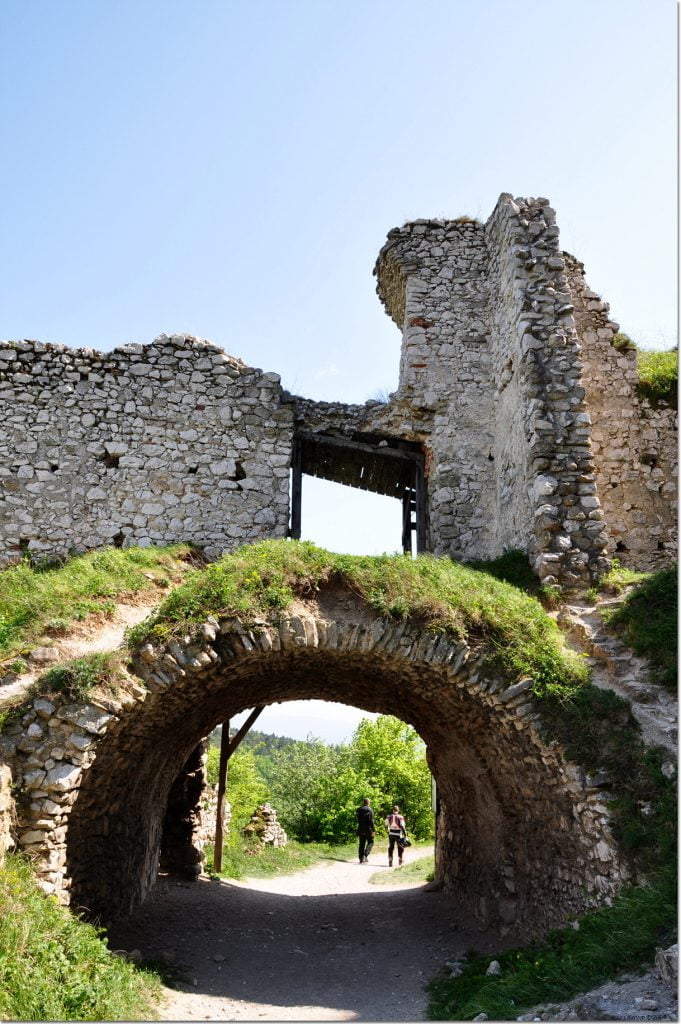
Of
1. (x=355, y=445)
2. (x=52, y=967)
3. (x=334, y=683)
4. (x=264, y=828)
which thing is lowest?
(x=264, y=828)

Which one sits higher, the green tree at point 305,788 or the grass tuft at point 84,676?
the grass tuft at point 84,676

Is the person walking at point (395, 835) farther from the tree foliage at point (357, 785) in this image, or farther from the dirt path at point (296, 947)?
the dirt path at point (296, 947)

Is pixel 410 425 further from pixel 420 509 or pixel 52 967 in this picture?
pixel 52 967

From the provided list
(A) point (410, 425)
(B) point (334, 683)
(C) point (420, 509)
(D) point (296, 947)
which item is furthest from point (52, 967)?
(A) point (410, 425)

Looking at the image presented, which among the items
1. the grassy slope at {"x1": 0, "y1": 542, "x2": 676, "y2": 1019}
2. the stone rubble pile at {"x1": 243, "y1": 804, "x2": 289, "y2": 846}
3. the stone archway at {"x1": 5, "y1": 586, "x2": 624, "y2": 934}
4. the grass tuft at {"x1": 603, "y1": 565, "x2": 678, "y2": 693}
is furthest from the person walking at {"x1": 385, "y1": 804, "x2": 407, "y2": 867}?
the grass tuft at {"x1": 603, "y1": 565, "x2": 678, "y2": 693}

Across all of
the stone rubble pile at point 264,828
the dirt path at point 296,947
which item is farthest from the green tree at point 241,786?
the dirt path at point 296,947

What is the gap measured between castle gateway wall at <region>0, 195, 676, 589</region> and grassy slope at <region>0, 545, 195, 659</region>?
2.28ft

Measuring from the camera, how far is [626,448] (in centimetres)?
1137

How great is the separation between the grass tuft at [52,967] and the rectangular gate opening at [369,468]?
6.09 metres

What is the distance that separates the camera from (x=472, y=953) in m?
7.98

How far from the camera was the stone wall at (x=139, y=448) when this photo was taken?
10.7 m

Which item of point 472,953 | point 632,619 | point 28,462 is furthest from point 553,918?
point 28,462

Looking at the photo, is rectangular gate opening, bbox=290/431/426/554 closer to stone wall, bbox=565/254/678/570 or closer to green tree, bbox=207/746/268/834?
stone wall, bbox=565/254/678/570

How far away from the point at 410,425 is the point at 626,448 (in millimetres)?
3162
